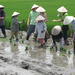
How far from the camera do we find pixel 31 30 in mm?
15922

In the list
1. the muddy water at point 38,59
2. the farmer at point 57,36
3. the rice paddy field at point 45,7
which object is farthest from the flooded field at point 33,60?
the rice paddy field at point 45,7

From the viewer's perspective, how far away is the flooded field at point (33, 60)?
1004 centimetres

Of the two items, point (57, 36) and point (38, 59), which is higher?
point (57, 36)

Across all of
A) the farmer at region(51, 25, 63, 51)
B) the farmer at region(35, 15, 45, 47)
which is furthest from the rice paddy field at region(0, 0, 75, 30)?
the farmer at region(51, 25, 63, 51)

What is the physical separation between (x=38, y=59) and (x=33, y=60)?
0.35m

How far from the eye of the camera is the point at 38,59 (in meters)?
12.0

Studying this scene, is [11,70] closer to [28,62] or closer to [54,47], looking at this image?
[28,62]

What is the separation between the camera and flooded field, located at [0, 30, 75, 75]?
10039mm

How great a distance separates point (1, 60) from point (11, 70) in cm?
168

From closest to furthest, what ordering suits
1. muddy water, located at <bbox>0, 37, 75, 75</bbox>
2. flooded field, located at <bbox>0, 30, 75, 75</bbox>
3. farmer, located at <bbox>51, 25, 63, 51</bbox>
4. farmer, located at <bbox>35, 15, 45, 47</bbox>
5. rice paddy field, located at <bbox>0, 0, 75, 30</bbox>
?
flooded field, located at <bbox>0, 30, 75, 75</bbox>, muddy water, located at <bbox>0, 37, 75, 75</bbox>, farmer, located at <bbox>51, 25, 63, 51</bbox>, farmer, located at <bbox>35, 15, 45, 47</bbox>, rice paddy field, located at <bbox>0, 0, 75, 30</bbox>

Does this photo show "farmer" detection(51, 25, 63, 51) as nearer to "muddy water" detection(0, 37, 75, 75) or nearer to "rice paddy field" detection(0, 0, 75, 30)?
"muddy water" detection(0, 37, 75, 75)

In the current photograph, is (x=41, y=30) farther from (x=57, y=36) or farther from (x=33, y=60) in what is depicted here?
(x=33, y=60)

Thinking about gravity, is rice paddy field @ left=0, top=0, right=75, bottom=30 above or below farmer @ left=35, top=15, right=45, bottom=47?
below

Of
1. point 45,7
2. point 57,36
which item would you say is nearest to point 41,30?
point 57,36
